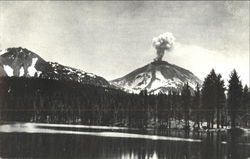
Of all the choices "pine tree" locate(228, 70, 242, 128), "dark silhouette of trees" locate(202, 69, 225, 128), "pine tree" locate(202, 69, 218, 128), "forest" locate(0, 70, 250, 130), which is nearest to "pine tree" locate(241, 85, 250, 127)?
"forest" locate(0, 70, 250, 130)

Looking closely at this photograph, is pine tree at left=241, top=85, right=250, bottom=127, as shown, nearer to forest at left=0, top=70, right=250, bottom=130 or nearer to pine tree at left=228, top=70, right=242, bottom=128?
forest at left=0, top=70, right=250, bottom=130

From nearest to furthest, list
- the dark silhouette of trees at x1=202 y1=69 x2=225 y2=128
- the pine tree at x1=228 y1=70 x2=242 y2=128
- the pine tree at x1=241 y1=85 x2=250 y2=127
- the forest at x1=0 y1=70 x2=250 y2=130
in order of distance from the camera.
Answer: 1. the pine tree at x1=228 y1=70 x2=242 y2=128
2. the dark silhouette of trees at x1=202 y1=69 x2=225 y2=128
3. the forest at x1=0 y1=70 x2=250 y2=130
4. the pine tree at x1=241 y1=85 x2=250 y2=127

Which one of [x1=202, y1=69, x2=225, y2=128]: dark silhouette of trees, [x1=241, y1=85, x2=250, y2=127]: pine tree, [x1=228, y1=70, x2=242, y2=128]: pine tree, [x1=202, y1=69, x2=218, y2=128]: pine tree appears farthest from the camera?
[x1=241, y1=85, x2=250, y2=127]: pine tree

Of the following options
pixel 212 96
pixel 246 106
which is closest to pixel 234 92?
pixel 212 96

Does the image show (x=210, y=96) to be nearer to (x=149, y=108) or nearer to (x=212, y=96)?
(x=212, y=96)

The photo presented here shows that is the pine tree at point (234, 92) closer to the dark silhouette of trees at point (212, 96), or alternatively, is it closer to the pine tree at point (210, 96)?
the dark silhouette of trees at point (212, 96)

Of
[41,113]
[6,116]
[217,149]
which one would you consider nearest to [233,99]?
[217,149]

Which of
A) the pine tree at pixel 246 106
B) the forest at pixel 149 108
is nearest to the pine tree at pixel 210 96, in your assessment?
the forest at pixel 149 108

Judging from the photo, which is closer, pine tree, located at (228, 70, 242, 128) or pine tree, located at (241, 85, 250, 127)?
pine tree, located at (228, 70, 242, 128)
